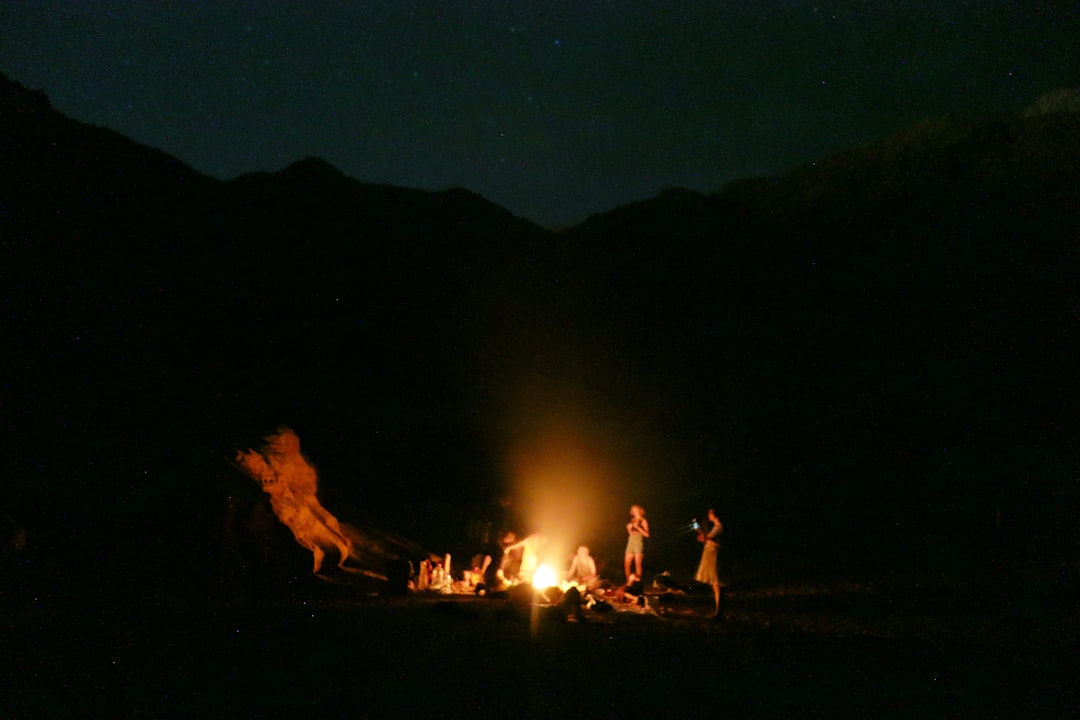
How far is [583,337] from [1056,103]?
33.2 metres

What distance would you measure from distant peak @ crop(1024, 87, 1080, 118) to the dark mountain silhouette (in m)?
0.42

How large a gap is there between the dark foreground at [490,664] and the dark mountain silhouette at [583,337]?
339 centimetres

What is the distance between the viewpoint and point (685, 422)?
3369 cm

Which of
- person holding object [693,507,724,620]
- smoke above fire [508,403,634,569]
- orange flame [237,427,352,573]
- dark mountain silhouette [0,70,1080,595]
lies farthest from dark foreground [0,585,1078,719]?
smoke above fire [508,403,634,569]

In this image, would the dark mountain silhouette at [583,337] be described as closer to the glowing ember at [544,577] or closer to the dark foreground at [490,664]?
the dark foreground at [490,664]

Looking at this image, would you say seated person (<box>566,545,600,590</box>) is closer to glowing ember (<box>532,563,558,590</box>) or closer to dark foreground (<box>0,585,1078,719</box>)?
glowing ember (<box>532,563,558,590</box>)

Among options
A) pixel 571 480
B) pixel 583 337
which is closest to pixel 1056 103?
pixel 583 337

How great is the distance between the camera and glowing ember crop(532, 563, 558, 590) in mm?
13398

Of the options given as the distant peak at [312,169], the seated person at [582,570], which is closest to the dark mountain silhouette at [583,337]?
the distant peak at [312,169]

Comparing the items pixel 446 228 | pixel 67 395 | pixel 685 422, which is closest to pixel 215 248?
pixel 446 228

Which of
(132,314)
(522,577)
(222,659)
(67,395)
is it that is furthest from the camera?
(132,314)

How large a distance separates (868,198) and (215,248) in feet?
127

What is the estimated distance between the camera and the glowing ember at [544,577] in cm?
1340

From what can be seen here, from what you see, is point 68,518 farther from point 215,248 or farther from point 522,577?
point 215,248
